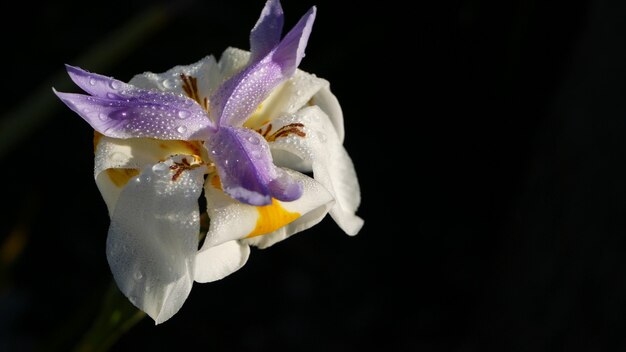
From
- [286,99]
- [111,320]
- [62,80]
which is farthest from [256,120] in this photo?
[62,80]

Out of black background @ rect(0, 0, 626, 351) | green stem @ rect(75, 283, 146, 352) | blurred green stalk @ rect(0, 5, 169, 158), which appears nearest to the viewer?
green stem @ rect(75, 283, 146, 352)

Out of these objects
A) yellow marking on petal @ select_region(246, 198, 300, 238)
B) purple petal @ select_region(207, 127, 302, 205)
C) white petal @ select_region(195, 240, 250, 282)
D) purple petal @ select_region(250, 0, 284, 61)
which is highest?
purple petal @ select_region(250, 0, 284, 61)

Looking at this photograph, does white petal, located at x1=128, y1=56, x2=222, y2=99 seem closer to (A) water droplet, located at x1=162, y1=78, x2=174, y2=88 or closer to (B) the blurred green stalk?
(A) water droplet, located at x1=162, y1=78, x2=174, y2=88

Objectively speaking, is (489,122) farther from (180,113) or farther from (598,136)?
(180,113)

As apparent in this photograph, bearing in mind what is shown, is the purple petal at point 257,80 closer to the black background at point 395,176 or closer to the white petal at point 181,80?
the white petal at point 181,80

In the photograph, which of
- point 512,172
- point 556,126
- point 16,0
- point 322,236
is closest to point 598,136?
point 556,126

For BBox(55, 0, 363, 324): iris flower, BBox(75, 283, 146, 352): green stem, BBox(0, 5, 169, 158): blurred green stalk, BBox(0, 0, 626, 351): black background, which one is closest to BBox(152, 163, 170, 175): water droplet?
BBox(55, 0, 363, 324): iris flower

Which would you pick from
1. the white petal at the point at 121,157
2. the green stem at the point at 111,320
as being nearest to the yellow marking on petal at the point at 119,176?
the white petal at the point at 121,157
